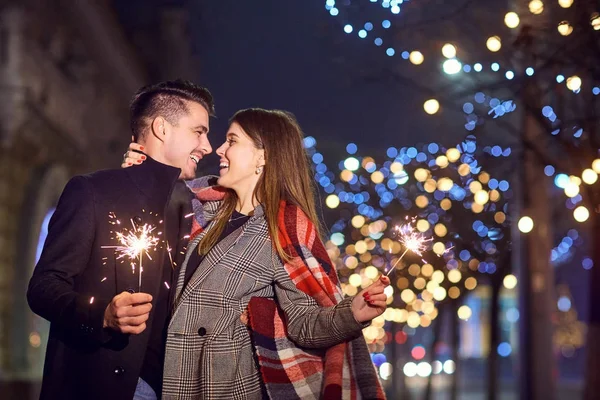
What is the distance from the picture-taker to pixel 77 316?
165 inches

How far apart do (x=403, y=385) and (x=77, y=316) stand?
1856 centimetres

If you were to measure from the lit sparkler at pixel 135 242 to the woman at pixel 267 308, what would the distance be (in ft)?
0.68

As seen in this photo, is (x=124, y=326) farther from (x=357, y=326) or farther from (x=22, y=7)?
(x=22, y=7)

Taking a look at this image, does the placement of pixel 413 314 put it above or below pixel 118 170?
above

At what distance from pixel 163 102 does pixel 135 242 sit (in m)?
1.12

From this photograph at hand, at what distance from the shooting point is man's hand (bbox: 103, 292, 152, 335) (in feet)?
13.0

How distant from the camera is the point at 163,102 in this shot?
5230 millimetres

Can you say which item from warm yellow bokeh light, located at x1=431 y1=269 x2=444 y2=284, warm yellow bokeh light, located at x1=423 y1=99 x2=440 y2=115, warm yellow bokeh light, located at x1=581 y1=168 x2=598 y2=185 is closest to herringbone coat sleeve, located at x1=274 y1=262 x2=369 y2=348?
warm yellow bokeh light, located at x1=581 y1=168 x2=598 y2=185

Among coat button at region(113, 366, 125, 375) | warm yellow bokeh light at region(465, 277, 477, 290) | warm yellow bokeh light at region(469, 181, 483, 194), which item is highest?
warm yellow bokeh light at region(465, 277, 477, 290)

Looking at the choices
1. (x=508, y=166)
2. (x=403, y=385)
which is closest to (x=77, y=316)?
(x=508, y=166)

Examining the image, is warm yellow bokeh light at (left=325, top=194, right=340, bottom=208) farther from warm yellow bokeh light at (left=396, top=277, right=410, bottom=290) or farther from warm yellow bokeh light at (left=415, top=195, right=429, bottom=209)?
warm yellow bokeh light at (left=396, top=277, right=410, bottom=290)

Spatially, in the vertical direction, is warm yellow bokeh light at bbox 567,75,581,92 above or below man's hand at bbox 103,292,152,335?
above

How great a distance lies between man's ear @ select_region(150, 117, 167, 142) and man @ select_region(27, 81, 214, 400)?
0.21 ft

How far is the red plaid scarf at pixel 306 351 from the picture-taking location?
4.39 meters
